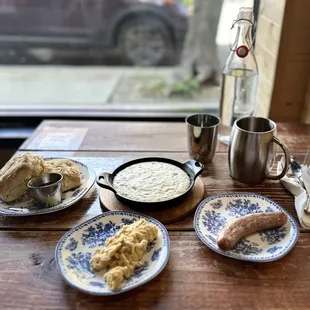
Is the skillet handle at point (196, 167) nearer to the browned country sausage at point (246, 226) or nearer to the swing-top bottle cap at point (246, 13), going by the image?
the browned country sausage at point (246, 226)

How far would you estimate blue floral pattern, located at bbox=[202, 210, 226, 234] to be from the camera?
870 mm

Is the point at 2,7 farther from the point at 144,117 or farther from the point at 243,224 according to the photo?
the point at 243,224

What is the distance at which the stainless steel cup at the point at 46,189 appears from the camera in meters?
0.93

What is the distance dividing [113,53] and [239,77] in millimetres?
1292

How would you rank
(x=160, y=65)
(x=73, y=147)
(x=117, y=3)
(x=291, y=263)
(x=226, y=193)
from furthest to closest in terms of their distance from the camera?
1. (x=160, y=65)
2. (x=117, y=3)
3. (x=73, y=147)
4. (x=226, y=193)
5. (x=291, y=263)

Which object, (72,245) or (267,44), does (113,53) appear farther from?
(72,245)

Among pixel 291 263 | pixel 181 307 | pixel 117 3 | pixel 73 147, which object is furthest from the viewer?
pixel 117 3

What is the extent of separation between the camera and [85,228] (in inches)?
33.5

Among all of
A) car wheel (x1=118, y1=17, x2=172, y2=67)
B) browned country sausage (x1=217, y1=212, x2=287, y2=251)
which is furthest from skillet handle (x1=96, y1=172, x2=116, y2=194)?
car wheel (x1=118, y1=17, x2=172, y2=67)

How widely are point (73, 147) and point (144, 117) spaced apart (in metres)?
0.71

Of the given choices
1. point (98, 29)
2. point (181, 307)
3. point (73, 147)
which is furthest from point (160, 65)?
point (181, 307)

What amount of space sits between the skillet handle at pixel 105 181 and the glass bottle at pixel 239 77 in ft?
1.66

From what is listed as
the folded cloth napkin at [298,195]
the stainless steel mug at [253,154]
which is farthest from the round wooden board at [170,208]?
the folded cloth napkin at [298,195]

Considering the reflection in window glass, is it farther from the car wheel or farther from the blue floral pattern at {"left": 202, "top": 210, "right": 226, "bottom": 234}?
the blue floral pattern at {"left": 202, "top": 210, "right": 226, "bottom": 234}
